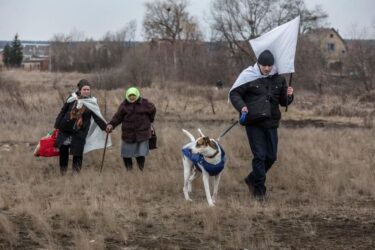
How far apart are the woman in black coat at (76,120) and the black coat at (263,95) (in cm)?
287

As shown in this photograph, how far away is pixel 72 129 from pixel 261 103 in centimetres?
343

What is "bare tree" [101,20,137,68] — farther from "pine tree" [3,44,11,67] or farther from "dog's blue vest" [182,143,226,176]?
"dog's blue vest" [182,143,226,176]

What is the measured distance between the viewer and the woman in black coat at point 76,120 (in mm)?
9555

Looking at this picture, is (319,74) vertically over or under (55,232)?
over

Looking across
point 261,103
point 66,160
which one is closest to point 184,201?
point 261,103

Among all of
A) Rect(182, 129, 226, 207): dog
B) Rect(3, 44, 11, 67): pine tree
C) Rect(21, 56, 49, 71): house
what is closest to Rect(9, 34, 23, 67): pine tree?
Rect(3, 44, 11, 67): pine tree

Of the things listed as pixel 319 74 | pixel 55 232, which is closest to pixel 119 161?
pixel 55 232

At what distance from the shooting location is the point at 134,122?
9688 millimetres

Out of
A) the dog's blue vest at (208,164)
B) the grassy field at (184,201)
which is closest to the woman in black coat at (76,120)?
the grassy field at (184,201)

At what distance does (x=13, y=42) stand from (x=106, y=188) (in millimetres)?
75891

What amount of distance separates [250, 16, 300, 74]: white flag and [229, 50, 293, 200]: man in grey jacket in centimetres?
16

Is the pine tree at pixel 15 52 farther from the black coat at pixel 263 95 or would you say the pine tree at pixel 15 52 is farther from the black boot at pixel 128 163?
the black coat at pixel 263 95

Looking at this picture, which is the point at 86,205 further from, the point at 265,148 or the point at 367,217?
the point at 367,217

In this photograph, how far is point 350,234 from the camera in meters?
6.18
